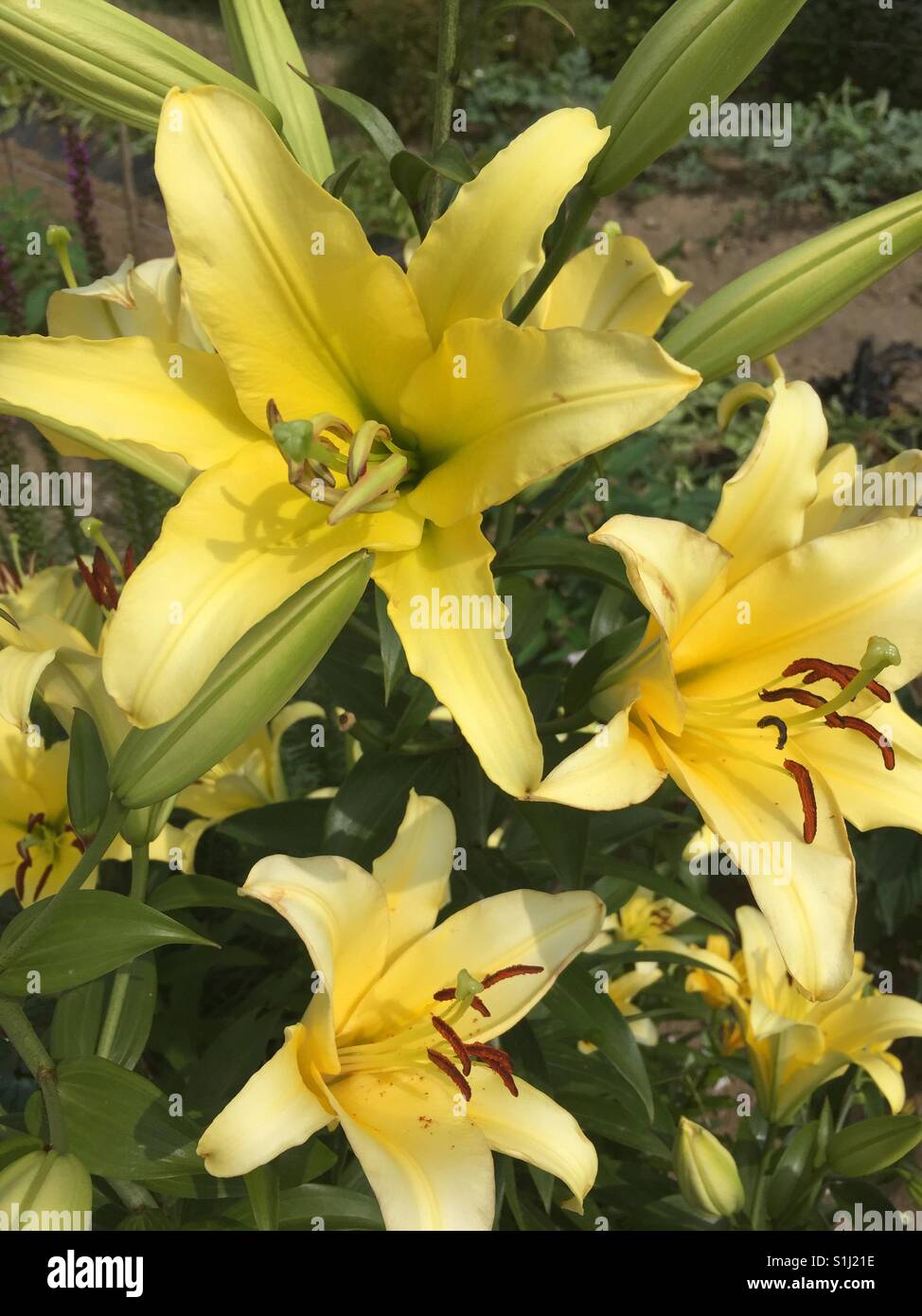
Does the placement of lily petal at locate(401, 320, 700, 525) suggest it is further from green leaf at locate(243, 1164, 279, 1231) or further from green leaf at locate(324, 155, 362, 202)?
green leaf at locate(243, 1164, 279, 1231)

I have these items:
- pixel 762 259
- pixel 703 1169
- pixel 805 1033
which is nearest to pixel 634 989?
pixel 805 1033

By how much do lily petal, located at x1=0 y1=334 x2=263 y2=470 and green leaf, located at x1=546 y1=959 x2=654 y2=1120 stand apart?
60 cm

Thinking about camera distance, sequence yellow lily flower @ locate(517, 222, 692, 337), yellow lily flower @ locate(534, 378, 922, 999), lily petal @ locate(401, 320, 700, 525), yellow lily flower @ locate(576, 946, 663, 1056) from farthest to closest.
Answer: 1. yellow lily flower @ locate(576, 946, 663, 1056)
2. yellow lily flower @ locate(517, 222, 692, 337)
3. yellow lily flower @ locate(534, 378, 922, 999)
4. lily petal @ locate(401, 320, 700, 525)

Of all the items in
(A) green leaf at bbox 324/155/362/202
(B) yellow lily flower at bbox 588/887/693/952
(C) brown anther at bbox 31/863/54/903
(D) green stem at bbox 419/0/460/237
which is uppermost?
(D) green stem at bbox 419/0/460/237

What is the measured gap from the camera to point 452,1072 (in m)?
0.81

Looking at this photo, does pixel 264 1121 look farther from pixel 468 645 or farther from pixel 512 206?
pixel 512 206

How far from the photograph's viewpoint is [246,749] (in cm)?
122

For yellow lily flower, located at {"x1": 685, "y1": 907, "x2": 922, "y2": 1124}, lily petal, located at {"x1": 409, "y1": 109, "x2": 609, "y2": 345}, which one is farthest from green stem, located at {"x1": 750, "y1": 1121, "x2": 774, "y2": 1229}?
lily petal, located at {"x1": 409, "y1": 109, "x2": 609, "y2": 345}

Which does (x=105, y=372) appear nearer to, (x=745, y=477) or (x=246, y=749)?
(x=745, y=477)

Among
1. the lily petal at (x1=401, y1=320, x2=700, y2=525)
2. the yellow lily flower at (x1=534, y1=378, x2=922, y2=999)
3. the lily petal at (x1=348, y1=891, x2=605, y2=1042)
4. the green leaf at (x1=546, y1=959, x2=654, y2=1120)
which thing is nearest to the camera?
the lily petal at (x1=401, y1=320, x2=700, y2=525)

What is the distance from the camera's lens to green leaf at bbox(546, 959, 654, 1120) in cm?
105

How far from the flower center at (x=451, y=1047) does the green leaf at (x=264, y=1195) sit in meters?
0.10

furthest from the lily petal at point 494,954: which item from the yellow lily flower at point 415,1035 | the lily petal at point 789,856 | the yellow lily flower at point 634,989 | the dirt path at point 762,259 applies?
the dirt path at point 762,259

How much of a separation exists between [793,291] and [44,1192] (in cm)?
80
